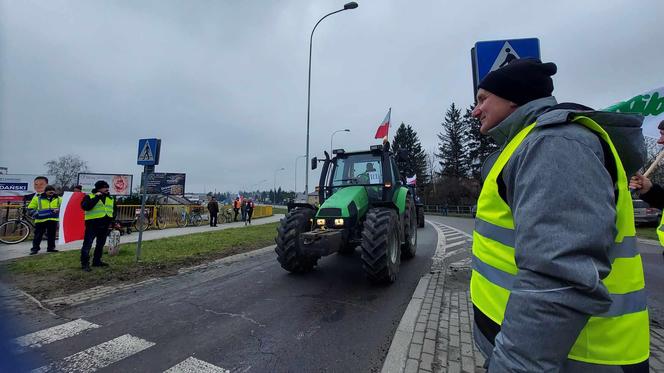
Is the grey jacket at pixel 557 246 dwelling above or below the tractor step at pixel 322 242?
above

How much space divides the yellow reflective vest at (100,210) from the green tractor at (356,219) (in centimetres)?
422

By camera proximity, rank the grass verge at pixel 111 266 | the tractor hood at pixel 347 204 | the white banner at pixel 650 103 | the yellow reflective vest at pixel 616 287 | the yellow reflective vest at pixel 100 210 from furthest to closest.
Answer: the yellow reflective vest at pixel 100 210, the tractor hood at pixel 347 204, the grass verge at pixel 111 266, the white banner at pixel 650 103, the yellow reflective vest at pixel 616 287

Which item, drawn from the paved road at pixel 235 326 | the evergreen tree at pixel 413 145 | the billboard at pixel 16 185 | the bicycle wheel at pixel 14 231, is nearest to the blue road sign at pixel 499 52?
the paved road at pixel 235 326

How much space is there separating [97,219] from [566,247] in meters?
8.55

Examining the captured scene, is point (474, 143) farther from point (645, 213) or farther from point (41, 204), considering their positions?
point (41, 204)

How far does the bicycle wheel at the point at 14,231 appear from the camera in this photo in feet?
35.7

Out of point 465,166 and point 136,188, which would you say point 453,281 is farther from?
point 136,188

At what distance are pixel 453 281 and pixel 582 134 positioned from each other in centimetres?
542

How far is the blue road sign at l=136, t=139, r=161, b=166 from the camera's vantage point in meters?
8.01

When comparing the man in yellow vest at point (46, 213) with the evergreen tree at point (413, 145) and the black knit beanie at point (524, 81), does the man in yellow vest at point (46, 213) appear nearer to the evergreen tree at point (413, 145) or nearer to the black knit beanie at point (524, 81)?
the black knit beanie at point (524, 81)

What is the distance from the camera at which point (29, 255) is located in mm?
8719

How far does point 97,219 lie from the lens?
23.8ft

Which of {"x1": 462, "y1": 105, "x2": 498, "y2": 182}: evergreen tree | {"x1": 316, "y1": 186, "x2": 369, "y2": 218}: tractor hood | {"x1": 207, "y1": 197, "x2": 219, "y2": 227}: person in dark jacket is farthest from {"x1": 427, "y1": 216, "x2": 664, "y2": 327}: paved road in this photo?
{"x1": 462, "y1": 105, "x2": 498, "y2": 182}: evergreen tree

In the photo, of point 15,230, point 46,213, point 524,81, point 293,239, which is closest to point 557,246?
point 524,81
